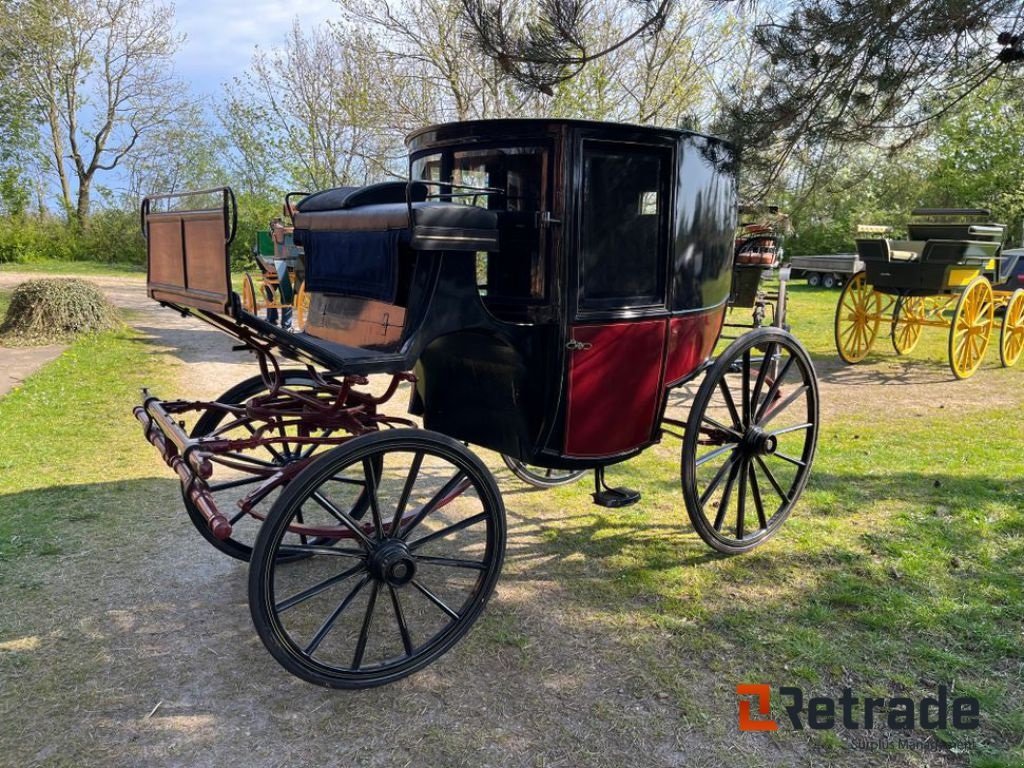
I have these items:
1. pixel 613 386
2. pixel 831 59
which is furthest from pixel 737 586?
pixel 831 59

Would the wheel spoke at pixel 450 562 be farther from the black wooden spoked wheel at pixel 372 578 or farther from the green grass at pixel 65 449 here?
the green grass at pixel 65 449

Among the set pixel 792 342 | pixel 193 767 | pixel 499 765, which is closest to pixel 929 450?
pixel 792 342

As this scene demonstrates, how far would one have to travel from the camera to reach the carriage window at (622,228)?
9.33 ft

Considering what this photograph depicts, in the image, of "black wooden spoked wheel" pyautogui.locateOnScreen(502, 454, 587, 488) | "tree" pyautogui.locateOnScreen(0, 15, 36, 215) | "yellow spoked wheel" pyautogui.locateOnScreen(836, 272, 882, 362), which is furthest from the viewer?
"tree" pyautogui.locateOnScreen(0, 15, 36, 215)

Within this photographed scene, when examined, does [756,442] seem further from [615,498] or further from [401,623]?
[401,623]

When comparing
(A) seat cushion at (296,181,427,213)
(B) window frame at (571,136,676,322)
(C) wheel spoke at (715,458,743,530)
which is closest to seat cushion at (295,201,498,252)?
(A) seat cushion at (296,181,427,213)

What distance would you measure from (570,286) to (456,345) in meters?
0.57

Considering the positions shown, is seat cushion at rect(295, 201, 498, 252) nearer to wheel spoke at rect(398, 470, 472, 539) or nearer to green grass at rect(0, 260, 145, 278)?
wheel spoke at rect(398, 470, 472, 539)

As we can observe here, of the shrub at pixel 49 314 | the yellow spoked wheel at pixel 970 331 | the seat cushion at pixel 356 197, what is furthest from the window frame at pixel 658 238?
the shrub at pixel 49 314

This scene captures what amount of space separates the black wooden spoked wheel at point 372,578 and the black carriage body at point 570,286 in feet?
1.54

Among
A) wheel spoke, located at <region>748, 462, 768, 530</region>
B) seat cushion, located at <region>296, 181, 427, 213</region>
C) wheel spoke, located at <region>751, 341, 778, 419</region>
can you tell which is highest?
seat cushion, located at <region>296, 181, 427, 213</region>

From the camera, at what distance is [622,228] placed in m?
2.96

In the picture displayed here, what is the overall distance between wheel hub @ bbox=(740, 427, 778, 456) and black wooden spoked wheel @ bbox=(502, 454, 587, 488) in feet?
3.73

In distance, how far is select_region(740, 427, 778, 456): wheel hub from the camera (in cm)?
348
